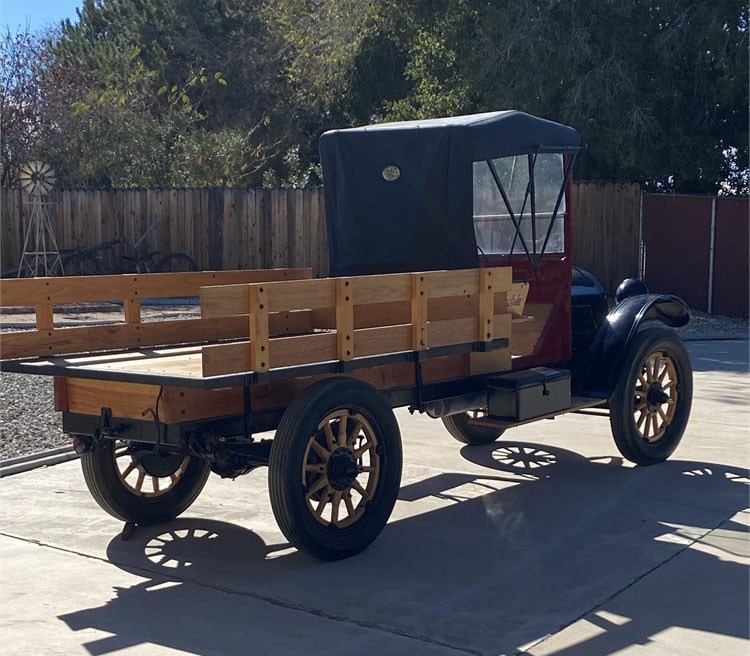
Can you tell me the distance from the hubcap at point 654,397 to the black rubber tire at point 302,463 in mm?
2538

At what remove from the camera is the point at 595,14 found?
19359 millimetres

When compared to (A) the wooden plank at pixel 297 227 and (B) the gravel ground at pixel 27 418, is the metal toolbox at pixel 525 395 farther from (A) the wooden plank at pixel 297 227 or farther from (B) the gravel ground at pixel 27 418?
(A) the wooden plank at pixel 297 227

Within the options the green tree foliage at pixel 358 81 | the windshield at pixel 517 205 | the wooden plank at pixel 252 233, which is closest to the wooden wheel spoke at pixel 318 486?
the windshield at pixel 517 205

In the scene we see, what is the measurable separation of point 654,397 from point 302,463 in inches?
135

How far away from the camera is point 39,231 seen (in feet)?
69.6

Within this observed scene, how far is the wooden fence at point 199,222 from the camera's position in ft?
70.8

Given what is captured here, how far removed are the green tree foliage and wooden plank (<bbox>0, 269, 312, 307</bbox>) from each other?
42.5 feet

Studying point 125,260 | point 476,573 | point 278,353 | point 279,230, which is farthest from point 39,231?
point 476,573

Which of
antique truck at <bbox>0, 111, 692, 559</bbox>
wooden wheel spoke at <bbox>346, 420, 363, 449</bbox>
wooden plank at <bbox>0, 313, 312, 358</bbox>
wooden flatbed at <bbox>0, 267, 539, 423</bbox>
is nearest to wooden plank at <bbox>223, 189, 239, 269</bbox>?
antique truck at <bbox>0, 111, 692, 559</bbox>

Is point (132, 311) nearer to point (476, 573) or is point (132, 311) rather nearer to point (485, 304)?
point (485, 304)

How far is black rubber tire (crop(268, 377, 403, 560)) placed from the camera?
18.2 feet

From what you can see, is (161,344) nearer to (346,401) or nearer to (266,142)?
(346,401)

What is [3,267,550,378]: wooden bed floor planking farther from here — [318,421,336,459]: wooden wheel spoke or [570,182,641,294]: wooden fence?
[570,182,641,294]: wooden fence

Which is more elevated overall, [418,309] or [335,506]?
[418,309]
